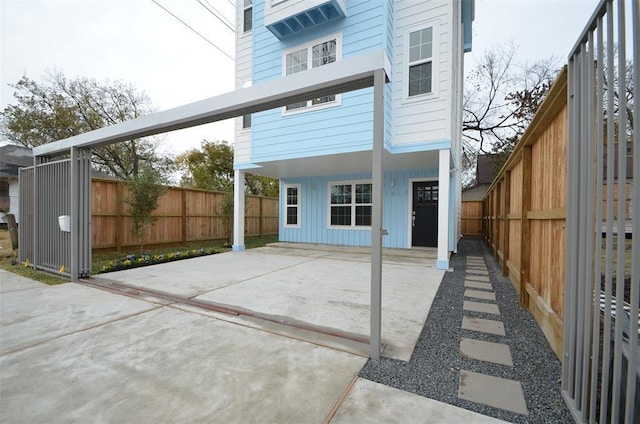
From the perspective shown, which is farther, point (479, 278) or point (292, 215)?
point (292, 215)

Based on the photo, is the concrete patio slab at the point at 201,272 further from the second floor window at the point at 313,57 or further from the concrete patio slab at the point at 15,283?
the second floor window at the point at 313,57

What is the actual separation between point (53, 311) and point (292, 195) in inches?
280

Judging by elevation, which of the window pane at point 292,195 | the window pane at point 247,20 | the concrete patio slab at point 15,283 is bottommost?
the concrete patio slab at point 15,283

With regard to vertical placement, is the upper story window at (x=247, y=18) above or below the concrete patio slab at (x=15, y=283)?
above

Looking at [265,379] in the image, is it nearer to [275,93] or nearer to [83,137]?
[275,93]

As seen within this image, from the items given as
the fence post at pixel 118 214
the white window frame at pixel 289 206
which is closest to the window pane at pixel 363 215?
the white window frame at pixel 289 206

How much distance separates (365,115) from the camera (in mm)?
5734

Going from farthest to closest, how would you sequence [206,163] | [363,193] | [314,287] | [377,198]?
[206,163] < [363,193] < [314,287] < [377,198]

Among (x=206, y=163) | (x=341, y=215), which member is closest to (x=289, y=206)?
(x=341, y=215)

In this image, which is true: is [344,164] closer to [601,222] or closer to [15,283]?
[601,222]

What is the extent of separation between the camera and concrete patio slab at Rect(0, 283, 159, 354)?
2443mm

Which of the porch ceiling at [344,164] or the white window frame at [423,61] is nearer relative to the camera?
the white window frame at [423,61]

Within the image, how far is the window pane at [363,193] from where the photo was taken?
8.21m

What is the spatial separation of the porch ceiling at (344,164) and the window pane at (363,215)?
1105 mm
